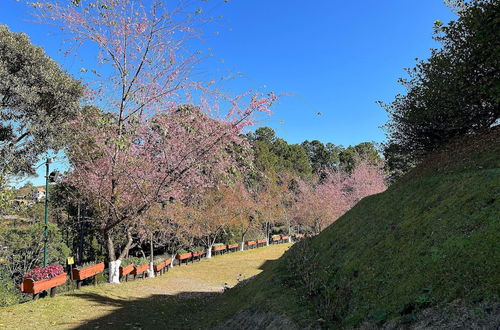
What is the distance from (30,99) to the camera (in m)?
12.8

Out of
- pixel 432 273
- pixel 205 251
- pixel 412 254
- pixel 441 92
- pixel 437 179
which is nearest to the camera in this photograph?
pixel 432 273

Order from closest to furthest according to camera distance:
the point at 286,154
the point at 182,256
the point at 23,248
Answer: the point at 23,248 → the point at 182,256 → the point at 286,154

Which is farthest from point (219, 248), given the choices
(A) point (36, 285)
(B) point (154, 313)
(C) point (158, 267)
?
(A) point (36, 285)

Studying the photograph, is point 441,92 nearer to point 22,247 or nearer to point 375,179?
point 22,247

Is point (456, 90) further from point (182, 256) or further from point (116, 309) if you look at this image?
point (182, 256)

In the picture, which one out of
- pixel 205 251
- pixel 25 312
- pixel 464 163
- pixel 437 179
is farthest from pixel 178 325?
pixel 205 251

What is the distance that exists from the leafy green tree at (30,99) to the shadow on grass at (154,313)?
649 centimetres

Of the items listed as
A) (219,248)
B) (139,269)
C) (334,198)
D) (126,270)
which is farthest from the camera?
(334,198)

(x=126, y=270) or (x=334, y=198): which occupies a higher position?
(x=334, y=198)

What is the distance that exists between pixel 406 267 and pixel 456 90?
7.30m

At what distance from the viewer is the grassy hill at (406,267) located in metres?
3.59

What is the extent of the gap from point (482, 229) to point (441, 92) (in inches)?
290

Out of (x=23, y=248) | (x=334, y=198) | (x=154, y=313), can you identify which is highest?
(x=334, y=198)

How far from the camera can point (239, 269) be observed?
22.2 metres
